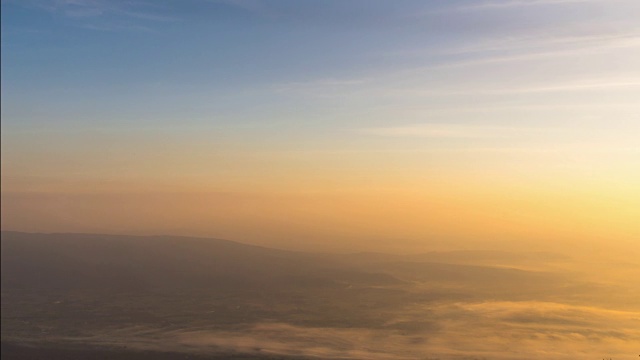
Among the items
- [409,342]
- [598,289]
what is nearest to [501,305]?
[598,289]

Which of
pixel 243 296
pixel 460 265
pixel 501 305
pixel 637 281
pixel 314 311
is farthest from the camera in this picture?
pixel 460 265

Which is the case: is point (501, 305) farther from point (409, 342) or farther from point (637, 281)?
point (409, 342)

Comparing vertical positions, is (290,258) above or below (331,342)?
above

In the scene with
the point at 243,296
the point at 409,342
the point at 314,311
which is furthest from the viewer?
the point at 243,296

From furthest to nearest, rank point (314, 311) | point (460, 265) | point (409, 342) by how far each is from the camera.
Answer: point (460, 265)
point (314, 311)
point (409, 342)

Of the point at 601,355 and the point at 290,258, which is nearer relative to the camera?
the point at 601,355

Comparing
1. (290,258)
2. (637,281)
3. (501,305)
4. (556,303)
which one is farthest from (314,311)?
(290,258)

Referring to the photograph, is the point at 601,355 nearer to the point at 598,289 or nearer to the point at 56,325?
the point at 598,289

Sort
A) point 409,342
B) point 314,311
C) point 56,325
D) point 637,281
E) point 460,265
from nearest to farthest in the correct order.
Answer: point 56,325, point 409,342, point 637,281, point 314,311, point 460,265

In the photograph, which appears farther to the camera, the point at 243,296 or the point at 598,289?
the point at 243,296
